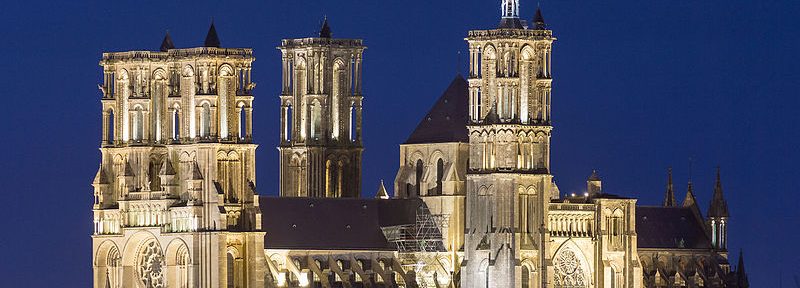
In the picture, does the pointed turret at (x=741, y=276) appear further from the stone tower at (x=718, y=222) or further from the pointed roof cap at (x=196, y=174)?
the pointed roof cap at (x=196, y=174)

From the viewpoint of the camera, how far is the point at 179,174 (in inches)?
5689

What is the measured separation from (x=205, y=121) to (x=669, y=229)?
35.3 metres

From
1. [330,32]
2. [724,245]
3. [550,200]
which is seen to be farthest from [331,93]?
[724,245]

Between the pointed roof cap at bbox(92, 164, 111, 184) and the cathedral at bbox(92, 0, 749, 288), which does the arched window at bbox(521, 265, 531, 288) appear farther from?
the pointed roof cap at bbox(92, 164, 111, 184)

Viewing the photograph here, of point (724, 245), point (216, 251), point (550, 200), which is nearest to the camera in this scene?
point (216, 251)

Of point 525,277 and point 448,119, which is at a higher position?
point 448,119

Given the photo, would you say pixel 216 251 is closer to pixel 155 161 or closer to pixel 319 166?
pixel 155 161

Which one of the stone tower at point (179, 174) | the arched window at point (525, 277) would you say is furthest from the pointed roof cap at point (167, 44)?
the arched window at point (525, 277)

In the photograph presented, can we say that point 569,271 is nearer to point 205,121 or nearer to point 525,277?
point 525,277

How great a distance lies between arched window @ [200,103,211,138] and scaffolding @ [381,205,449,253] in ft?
45.5

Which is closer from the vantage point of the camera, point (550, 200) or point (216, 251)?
point (216, 251)

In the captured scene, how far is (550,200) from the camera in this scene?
504 ft

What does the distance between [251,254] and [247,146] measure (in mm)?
5372

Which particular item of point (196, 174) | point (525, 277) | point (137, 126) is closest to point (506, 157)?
point (525, 277)
